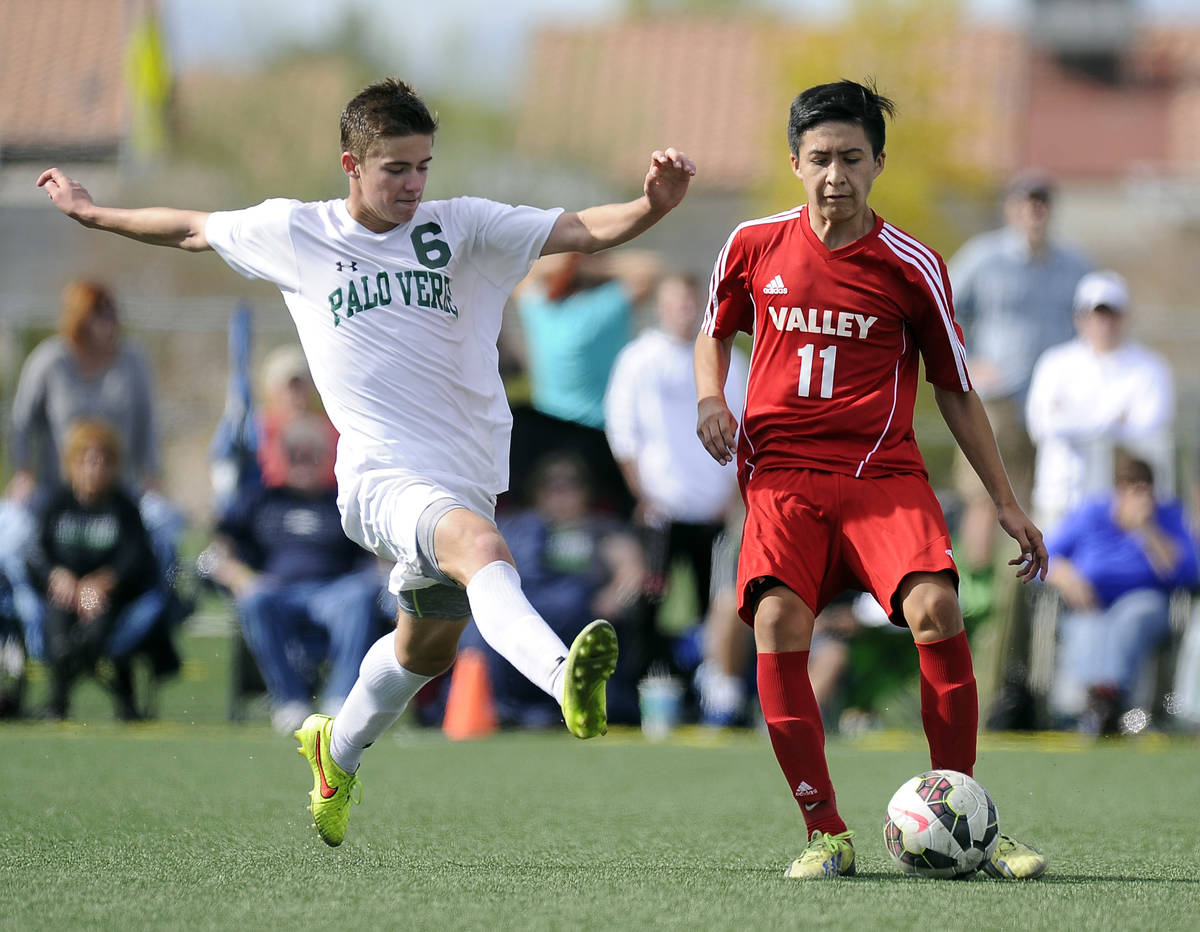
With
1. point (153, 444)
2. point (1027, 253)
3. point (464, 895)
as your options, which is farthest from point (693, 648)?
point (464, 895)

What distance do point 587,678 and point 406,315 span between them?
134cm

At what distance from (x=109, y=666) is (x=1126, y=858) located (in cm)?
648

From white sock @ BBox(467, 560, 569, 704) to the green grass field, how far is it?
0.52 m

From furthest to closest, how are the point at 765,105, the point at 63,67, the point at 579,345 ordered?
the point at 765,105 → the point at 63,67 → the point at 579,345

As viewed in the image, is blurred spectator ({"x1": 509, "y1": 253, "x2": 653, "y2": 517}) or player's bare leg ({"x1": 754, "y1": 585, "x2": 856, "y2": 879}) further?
blurred spectator ({"x1": 509, "y1": 253, "x2": 653, "y2": 517})

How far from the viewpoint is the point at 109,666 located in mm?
9977

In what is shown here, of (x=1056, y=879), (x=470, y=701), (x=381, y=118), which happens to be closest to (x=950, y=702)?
(x=1056, y=879)

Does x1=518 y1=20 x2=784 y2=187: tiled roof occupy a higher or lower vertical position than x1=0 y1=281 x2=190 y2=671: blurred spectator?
higher

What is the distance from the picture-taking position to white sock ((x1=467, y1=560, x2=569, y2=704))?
4316mm

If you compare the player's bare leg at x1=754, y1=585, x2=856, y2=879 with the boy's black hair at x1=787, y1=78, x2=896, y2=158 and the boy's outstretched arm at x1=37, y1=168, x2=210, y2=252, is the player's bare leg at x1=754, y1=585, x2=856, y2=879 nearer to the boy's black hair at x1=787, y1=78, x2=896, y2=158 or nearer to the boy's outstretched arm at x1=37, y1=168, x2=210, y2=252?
the boy's black hair at x1=787, y1=78, x2=896, y2=158

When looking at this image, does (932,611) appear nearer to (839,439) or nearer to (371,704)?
(839,439)

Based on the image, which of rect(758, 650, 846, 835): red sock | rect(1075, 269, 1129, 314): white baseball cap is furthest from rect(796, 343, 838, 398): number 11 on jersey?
rect(1075, 269, 1129, 314): white baseball cap

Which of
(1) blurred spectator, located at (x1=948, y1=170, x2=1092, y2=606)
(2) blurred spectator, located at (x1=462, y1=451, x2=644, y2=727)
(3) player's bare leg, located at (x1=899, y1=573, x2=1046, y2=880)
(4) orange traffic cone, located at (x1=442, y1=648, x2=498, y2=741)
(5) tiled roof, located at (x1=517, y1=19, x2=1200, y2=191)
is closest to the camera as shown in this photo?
(3) player's bare leg, located at (x1=899, y1=573, x2=1046, y2=880)

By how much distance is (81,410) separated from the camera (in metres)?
10.5
